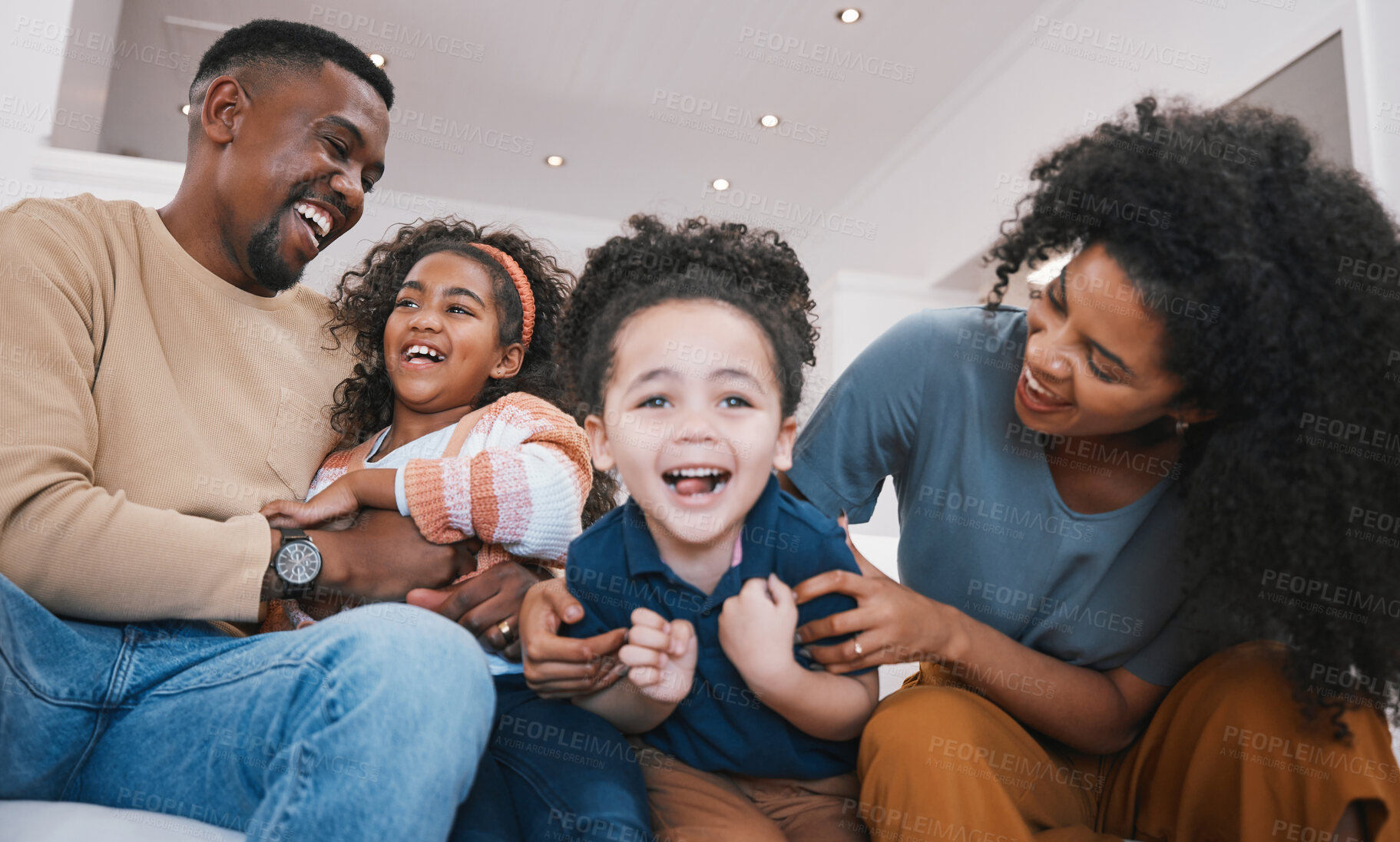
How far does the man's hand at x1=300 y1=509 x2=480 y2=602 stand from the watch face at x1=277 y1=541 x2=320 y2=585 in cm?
2

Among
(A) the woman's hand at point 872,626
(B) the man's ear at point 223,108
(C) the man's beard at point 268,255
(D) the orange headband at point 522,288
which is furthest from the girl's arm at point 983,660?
(B) the man's ear at point 223,108

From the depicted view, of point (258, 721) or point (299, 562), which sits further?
point (299, 562)

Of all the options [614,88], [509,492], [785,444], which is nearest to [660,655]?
[785,444]

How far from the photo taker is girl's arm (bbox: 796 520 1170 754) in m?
1.21

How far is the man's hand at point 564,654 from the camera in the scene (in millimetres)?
1174

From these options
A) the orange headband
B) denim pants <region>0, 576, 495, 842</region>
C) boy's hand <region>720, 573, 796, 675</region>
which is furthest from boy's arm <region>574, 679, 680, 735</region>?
the orange headband

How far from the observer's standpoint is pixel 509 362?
74.0 inches

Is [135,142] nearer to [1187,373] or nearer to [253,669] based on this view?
[253,669]

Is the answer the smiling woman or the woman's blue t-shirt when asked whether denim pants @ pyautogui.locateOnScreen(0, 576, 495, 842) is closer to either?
the smiling woman

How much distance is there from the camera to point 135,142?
212 inches

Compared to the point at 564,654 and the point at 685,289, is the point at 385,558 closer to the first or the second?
the point at 564,654

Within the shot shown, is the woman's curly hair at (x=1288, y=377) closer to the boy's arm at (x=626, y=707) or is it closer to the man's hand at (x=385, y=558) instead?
the boy's arm at (x=626, y=707)

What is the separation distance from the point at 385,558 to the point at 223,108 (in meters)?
0.95

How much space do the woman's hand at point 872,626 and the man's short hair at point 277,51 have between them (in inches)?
55.2
